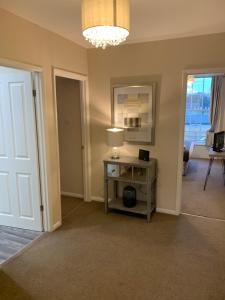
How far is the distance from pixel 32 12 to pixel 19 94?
0.93 meters

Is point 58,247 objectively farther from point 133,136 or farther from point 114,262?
point 133,136

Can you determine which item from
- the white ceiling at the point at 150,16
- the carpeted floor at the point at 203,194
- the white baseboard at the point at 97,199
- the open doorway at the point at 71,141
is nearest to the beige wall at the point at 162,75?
the white ceiling at the point at 150,16

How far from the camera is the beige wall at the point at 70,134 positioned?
160 inches

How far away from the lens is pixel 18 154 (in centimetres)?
305

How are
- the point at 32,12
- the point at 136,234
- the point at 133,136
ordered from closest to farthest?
1. the point at 32,12
2. the point at 136,234
3. the point at 133,136

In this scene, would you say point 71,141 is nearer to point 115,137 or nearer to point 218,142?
point 115,137

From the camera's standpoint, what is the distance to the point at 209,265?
2471 mm

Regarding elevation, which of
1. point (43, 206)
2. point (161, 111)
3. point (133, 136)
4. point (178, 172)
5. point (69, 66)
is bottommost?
point (43, 206)

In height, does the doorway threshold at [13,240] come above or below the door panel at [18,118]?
below

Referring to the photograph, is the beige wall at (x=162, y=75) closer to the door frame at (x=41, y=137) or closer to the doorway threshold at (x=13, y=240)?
the door frame at (x=41, y=137)

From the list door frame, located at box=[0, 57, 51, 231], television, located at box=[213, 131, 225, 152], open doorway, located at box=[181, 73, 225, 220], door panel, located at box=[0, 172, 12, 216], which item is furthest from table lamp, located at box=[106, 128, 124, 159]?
television, located at box=[213, 131, 225, 152]

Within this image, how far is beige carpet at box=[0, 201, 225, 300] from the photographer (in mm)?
2135

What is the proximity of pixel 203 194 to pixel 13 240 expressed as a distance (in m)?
3.31

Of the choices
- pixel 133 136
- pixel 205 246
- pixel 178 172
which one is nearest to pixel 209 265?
pixel 205 246
